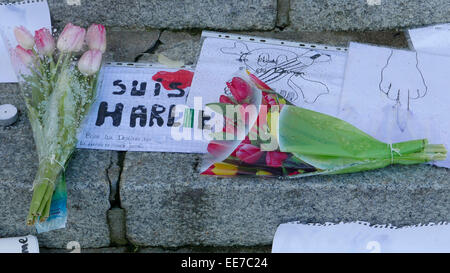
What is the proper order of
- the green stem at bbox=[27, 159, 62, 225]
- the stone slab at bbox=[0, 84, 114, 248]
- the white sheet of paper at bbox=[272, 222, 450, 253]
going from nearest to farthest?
the green stem at bbox=[27, 159, 62, 225], the stone slab at bbox=[0, 84, 114, 248], the white sheet of paper at bbox=[272, 222, 450, 253]

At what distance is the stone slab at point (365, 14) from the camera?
1.96 meters

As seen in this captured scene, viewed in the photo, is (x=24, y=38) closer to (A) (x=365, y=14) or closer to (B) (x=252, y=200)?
(B) (x=252, y=200)

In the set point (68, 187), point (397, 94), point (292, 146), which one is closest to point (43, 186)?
point (68, 187)

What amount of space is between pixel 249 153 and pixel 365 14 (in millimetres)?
806

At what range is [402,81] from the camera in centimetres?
178

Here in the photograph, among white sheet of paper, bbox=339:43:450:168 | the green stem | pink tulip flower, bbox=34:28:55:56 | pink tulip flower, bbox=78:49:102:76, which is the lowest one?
the green stem

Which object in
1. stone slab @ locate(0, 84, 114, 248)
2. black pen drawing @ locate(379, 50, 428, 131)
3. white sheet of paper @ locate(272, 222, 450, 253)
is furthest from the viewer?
black pen drawing @ locate(379, 50, 428, 131)

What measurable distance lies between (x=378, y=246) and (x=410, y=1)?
0.90m

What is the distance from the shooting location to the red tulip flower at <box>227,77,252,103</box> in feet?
5.19

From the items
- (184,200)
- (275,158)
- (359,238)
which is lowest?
(359,238)

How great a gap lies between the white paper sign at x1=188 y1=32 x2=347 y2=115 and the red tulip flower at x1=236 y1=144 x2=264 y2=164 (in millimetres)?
262

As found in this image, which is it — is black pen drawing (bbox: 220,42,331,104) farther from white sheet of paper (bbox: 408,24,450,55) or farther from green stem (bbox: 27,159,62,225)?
green stem (bbox: 27,159,62,225)

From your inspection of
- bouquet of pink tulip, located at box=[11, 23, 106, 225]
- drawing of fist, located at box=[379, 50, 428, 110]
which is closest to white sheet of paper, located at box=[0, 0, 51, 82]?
bouquet of pink tulip, located at box=[11, 23, 106, 225]
